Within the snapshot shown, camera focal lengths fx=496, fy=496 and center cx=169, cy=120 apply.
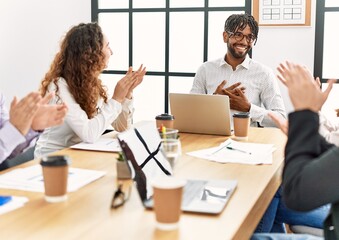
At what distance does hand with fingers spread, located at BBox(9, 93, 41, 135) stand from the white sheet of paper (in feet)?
1.73

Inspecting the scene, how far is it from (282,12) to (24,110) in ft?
9.73

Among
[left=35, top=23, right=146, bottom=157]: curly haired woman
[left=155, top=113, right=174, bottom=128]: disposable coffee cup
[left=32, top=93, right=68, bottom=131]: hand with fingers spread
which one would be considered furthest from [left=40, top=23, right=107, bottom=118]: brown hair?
[left=32, top=93, right=68, bottom=131]: hand with fingers spread

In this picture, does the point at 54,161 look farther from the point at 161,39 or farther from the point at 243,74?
the point at 161,39

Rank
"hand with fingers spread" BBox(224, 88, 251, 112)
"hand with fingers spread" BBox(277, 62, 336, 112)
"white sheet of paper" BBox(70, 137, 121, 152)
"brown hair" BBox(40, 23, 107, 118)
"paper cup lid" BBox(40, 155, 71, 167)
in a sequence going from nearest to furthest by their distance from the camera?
"hand with fingers spread" BBox(277, 62, 336, 112) < "paper cup lid" BBox(40, 155, 71, 167) < "white sheet of paper" BBox(70, 137, 121, 152) < "brown hair" BBox(40, 23, 107, 118) < "hand with fingers spread" BBox(224, 88, 251, 112)

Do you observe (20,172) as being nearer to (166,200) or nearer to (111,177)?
(111,177)

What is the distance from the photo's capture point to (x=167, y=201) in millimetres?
1211

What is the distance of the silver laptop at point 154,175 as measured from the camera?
1431mm

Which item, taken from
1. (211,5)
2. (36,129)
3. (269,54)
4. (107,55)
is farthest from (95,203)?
(211,5)

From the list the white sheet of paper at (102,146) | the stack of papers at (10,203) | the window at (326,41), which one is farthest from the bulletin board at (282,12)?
the stack of papers at (10,203)

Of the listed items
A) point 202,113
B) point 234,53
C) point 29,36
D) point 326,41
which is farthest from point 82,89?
point 326,41

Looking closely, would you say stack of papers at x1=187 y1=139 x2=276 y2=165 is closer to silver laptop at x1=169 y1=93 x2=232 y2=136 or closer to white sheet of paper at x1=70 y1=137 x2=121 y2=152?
silver laptop at x1=169 y1=93 x2=232 y2=136

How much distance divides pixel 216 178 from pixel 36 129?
73cm

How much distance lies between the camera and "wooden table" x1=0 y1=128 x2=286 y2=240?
4.01 feet

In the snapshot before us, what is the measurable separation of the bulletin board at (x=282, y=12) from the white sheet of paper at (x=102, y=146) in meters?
2.26
